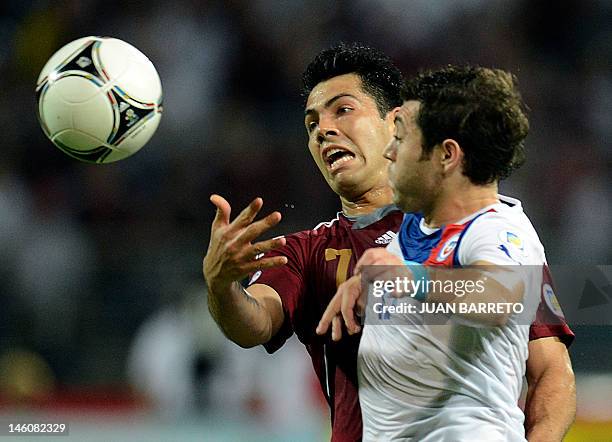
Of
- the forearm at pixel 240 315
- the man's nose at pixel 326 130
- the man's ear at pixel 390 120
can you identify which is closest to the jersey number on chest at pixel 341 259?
the forearm at pixel 240 315

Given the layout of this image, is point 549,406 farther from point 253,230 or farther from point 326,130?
point 326,130

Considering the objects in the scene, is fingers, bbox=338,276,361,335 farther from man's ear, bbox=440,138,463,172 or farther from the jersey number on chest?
the jersey number on chest

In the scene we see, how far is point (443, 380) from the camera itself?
9.32 ft

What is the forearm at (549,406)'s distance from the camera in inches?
124

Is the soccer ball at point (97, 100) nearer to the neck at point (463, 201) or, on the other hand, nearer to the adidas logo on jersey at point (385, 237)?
the adidas logo on jersey at point (385, 237)

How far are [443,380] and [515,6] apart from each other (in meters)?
5.94

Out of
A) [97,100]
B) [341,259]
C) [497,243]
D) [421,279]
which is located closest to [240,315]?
[341,259]

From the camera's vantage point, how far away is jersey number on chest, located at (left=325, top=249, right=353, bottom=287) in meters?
3.64

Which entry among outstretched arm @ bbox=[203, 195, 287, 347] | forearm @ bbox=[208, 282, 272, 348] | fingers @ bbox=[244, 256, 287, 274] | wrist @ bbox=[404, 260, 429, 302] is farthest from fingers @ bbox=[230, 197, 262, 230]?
wrist @ bbox=[404, 260, 429, 302]

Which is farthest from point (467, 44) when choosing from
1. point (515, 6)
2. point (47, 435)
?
point (47, 435)

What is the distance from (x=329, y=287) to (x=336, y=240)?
0.21 meters

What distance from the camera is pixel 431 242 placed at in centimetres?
295

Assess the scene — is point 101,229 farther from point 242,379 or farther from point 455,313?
point 455,313

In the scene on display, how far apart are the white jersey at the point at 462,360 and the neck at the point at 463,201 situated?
4 centimetres
